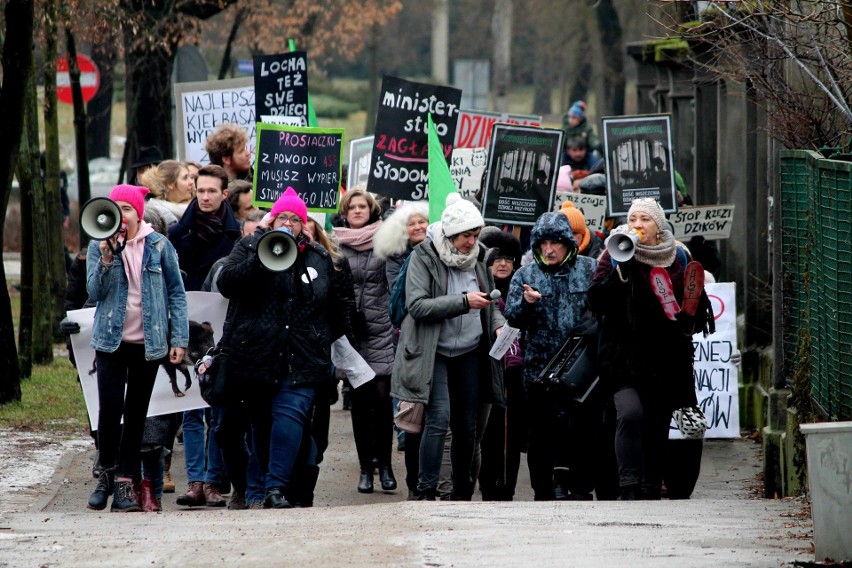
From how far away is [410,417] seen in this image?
29.3ft

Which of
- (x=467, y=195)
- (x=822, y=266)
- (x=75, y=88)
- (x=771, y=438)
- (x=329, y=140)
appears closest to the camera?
(x=822, y=266)

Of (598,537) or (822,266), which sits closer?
(598,537)

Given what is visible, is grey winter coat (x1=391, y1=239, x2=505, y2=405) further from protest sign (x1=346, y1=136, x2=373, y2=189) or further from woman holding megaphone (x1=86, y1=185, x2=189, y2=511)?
protest sign (x1=346, y1=136, x2=373, y2=189)

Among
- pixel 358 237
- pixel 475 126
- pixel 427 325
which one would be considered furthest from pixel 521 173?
pixel 475 126

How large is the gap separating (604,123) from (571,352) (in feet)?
12.3

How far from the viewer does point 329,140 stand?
11.4 m

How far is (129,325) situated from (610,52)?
27.6 m

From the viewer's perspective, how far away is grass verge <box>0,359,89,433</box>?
1184cm

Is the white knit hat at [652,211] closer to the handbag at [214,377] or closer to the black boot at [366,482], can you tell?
the handbag at [214,377]

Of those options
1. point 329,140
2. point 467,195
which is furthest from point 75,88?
point 329,140

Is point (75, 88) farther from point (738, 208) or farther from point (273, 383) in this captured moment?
point (273, 383)

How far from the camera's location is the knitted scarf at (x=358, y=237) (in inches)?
396

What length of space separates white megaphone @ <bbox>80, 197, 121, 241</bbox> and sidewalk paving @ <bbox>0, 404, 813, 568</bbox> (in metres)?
1.47

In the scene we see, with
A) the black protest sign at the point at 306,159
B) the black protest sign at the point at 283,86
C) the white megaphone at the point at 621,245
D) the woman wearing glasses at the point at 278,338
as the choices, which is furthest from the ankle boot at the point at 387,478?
the black protest sign at the point at 283,86
